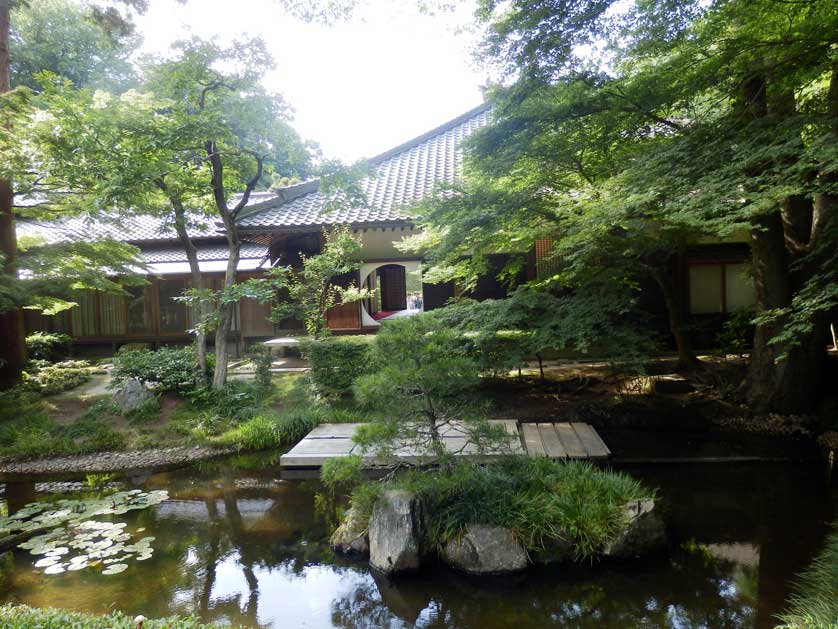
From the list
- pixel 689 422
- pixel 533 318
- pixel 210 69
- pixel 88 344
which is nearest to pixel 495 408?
pixel 533 318

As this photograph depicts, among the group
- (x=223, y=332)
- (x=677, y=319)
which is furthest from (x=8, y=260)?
(x=677, y=319)

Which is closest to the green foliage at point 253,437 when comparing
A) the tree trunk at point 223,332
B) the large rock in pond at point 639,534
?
the tree trunk at point 223,332

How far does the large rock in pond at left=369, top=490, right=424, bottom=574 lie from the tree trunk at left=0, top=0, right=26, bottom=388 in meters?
8.80

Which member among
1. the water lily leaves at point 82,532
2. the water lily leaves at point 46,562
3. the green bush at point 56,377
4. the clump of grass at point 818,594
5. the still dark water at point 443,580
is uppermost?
the green bush at point 56,377

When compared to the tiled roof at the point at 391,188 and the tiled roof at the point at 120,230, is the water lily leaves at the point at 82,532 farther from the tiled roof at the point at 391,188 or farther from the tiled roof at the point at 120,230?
the tiled roof at the point at 120,230

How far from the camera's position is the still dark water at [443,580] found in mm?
3904

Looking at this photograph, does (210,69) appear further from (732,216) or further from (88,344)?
(88,344)

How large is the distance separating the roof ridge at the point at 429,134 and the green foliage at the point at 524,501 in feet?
37.0

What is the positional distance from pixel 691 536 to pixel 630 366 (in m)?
2.89

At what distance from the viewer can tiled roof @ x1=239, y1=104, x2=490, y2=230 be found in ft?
36.4

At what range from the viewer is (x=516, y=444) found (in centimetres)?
645

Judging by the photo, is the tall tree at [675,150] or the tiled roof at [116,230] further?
the tiled roof at [116,230]

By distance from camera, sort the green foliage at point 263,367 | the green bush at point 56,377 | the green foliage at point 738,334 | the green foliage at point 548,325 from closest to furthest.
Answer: the green foliage at point 548,325 < the green foliage at point 263,367 < the green bush at point 56,377 < the green foliage at point 738,334

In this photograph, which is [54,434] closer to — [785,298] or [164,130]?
[164,130]
